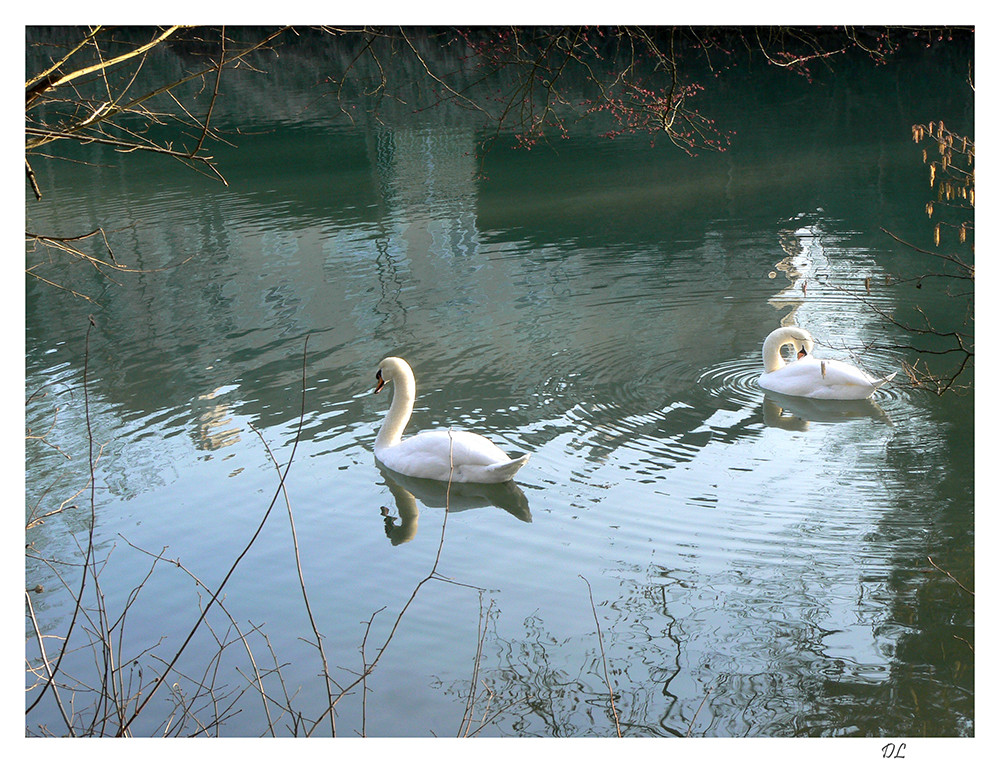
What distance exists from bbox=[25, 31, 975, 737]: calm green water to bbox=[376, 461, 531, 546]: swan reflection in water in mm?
28

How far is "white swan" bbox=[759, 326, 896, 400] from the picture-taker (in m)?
6.72

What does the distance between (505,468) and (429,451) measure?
559 mm

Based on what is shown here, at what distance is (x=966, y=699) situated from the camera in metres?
3.80

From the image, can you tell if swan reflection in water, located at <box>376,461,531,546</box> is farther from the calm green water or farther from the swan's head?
the swan's head

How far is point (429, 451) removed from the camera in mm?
5938

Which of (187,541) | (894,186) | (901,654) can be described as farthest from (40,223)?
(901,654)

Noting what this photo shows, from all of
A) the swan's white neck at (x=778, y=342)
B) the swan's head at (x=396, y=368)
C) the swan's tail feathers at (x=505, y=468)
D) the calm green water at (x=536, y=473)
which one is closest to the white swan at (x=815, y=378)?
the swan's white neck at (x=778, y=342)

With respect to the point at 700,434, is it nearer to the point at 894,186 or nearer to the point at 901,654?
the point at 901,654

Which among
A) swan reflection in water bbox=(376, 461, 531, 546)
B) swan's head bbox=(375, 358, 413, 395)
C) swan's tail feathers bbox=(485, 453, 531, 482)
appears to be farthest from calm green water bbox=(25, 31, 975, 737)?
swan's head bbox=(375, 358, 413, 395)

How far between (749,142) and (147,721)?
16530 mm

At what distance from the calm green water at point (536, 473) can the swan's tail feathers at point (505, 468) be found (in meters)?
0.14

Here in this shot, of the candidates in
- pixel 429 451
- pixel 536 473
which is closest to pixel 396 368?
pixel 429 451

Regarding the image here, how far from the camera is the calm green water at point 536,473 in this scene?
4.05 meters

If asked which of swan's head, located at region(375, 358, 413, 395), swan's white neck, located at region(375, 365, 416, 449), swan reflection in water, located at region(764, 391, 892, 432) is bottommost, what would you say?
swan reflection in water, located at region(764, 391, 892, 432)
